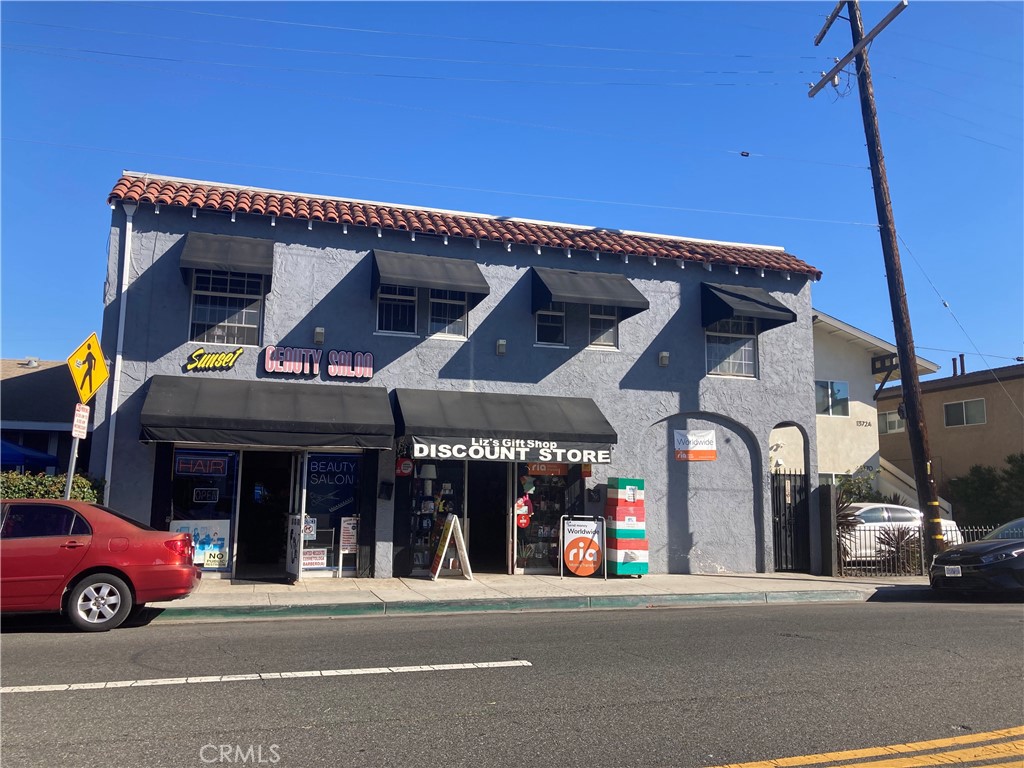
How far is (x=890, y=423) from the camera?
3309cm

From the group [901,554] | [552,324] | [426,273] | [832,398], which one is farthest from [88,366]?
[832,398]

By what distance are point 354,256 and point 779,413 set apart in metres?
9.44

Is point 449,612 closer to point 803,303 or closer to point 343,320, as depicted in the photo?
point 343,320

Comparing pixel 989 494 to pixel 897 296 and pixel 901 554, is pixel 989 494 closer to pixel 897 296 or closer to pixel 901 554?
pixel 901 554

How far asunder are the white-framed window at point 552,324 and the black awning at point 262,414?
3.65m

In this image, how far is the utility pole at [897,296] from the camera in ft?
52.0

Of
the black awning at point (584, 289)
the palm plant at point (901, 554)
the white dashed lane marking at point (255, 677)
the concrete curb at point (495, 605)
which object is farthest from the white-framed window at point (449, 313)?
the palm plant at point (901, 554)

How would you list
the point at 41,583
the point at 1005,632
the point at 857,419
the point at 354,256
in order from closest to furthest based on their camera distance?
the point at 41,583
the point at 1005,632
the point at 354,256
the point at 857,419

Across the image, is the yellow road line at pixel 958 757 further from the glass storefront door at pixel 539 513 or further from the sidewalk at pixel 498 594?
the glass storefront door at pixel 539 513

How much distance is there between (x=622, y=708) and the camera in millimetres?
6059

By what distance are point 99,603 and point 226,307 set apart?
649 cm

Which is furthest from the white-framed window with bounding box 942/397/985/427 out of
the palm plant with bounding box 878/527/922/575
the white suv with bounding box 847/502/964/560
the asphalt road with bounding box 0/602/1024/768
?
the asphalt road with bounding box 0/602/1024/768

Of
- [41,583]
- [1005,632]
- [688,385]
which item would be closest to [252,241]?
[41,583]

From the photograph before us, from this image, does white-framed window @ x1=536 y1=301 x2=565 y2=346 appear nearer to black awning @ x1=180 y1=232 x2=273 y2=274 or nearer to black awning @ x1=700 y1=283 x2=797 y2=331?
black awning @ x1=700 y1=283 x2=797 y2=331
